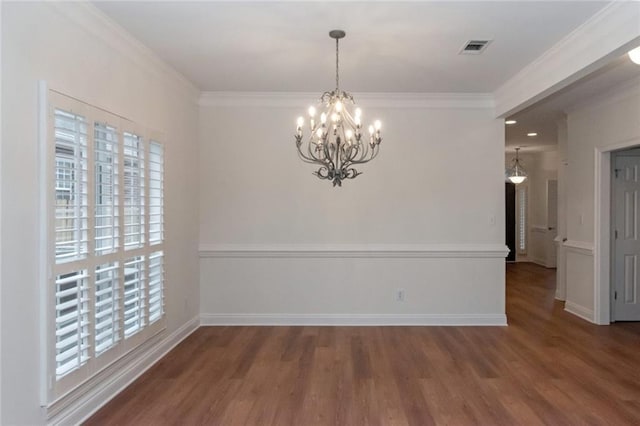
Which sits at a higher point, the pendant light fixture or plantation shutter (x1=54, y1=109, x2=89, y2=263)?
the pendant light fixture

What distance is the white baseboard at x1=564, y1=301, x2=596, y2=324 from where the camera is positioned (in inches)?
197

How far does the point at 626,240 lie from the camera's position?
500cm

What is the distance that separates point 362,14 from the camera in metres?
2.76

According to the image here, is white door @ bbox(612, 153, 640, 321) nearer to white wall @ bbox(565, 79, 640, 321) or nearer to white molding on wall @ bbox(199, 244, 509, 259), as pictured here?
white wall @ bbox(565, 79, 640, 321)

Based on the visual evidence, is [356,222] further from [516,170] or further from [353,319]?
[516,170]

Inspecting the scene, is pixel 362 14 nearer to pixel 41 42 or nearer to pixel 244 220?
pixel 41 42

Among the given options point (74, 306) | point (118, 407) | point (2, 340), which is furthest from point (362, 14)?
point (118, 407)

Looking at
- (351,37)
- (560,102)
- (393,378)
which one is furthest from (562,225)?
(351,37)

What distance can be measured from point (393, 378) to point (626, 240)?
379cm

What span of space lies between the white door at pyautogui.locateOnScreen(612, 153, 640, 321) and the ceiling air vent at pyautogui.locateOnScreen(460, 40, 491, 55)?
2.93 meters

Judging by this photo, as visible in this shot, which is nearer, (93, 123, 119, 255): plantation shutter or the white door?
(93, 123, 119, 255): plantation shutter

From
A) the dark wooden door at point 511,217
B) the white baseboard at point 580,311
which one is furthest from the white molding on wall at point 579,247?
the dark wooden door at point 511,217

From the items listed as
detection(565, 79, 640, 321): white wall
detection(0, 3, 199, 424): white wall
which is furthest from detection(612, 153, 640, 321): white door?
detection(0, 3, 199, 424): white wall

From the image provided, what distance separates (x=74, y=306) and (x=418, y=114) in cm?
408
